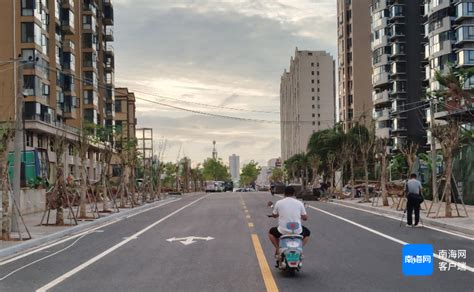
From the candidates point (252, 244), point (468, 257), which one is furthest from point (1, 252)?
point (468, 257)

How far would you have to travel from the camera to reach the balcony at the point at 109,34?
102 metres

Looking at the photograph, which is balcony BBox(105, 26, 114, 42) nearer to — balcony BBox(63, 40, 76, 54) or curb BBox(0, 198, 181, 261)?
balcony BBox(63, 40, 76, 54)

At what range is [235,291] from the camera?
9836mm

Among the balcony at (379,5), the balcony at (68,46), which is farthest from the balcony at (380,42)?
the balcony at (68,46)

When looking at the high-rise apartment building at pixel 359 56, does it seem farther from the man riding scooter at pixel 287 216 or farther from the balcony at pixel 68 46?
the man riding scooter at pixel 287 216

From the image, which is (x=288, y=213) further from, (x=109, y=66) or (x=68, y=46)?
(x=109, y=66)

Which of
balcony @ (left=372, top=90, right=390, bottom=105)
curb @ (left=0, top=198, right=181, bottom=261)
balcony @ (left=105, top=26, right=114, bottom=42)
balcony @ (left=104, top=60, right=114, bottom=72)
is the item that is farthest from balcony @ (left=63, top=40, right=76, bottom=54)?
curb @ (left=0, top=198, right=181, bottom=261)

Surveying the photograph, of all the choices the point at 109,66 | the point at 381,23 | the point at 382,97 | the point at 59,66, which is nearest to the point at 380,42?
the point at 381,23

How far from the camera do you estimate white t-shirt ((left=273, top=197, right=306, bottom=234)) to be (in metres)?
11.1

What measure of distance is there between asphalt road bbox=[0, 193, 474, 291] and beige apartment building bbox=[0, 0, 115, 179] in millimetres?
24506

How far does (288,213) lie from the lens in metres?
11.2

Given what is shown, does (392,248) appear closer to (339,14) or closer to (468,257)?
(468,257)

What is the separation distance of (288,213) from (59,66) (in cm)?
6595

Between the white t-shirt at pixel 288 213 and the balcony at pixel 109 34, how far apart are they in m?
94.1
